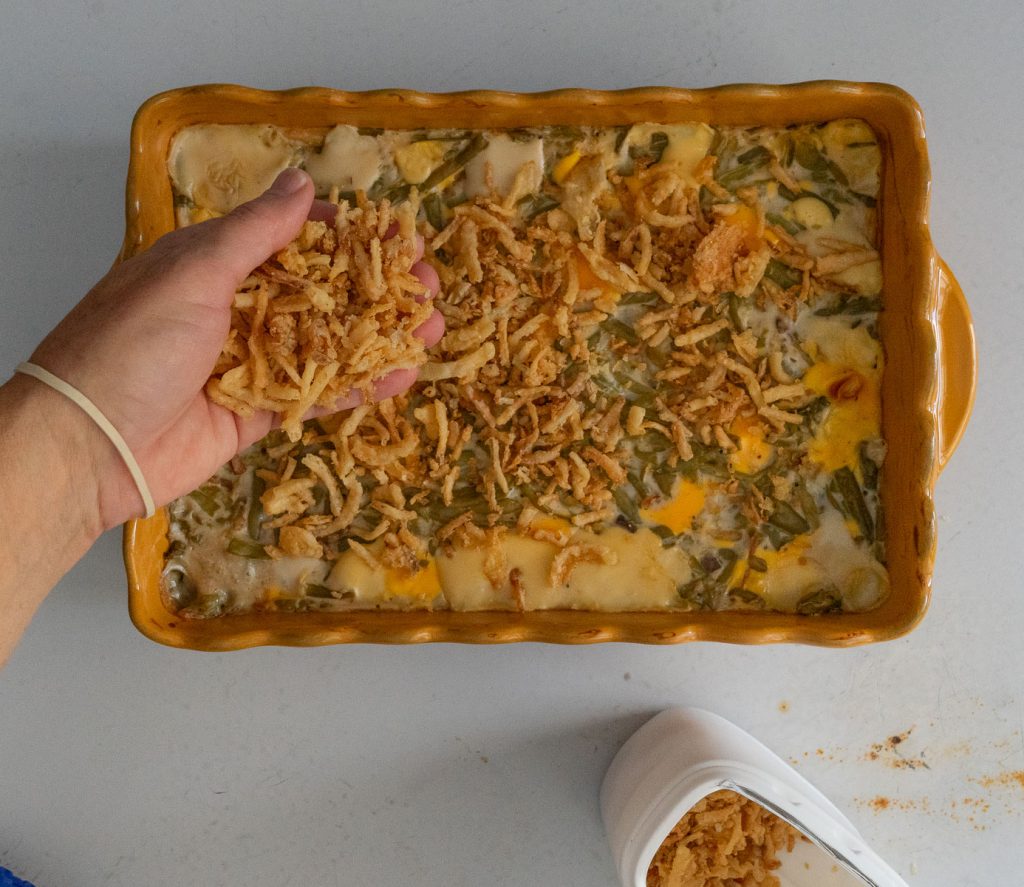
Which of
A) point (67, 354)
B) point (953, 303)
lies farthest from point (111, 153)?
point (953, 303)

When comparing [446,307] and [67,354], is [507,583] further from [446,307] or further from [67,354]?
[67,354]

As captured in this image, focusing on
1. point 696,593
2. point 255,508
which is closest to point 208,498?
point 255,508

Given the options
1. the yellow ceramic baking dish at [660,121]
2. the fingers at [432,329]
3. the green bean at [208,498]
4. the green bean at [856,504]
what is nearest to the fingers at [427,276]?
the fingers at [432,329]

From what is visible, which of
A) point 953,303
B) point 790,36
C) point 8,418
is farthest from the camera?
point 790,36

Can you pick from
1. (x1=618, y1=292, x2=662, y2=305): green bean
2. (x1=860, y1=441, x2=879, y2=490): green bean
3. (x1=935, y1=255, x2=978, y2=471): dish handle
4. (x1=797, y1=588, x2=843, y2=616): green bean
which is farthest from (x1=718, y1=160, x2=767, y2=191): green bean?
(x1=797, y1=588, x2=843, y2=616): green bean

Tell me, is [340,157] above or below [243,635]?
above

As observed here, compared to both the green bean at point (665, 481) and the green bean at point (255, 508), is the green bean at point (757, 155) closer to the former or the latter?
the green bean at point (665, 481)

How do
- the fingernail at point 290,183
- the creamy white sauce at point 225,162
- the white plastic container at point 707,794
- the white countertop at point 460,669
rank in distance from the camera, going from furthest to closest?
the white countertop at point 460,669 < the creamy white sauce at point 225,162 < the white plastic container at point 707,794 < the fingernail at point 290,183
